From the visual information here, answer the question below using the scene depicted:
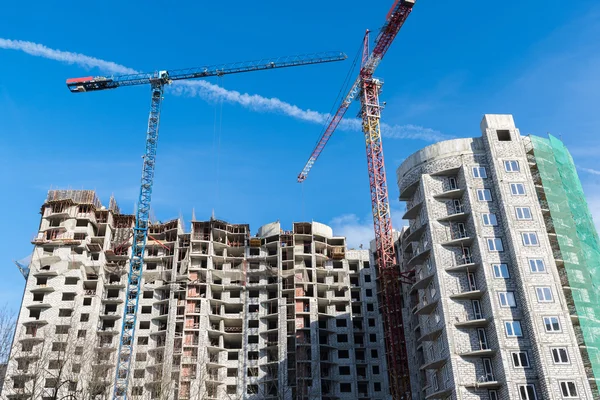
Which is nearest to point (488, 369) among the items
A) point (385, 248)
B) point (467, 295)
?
point (467, 295)

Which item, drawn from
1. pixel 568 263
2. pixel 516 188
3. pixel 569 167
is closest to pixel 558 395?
pixel 568 263

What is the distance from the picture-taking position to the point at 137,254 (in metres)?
94.7

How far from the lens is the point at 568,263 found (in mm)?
59625

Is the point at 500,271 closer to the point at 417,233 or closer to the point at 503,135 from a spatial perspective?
the point at 417,233

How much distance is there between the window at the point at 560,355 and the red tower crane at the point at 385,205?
2879 centimetres

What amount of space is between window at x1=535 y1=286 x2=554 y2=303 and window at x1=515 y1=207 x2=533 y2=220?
7.89m

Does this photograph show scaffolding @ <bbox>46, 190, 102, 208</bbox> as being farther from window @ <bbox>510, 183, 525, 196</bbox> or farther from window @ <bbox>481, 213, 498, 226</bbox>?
window @ <bbox>510, 183, 525, 196</bbox>

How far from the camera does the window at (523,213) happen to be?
6228cm

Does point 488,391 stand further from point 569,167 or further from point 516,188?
point 569,167

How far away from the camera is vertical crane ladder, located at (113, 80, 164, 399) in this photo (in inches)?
3401

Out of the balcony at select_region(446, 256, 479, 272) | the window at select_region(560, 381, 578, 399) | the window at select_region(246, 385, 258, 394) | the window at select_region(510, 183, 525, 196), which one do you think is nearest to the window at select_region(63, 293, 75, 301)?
the window at select_region(246, 385, 258, 394)

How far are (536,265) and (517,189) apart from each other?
29.3ft

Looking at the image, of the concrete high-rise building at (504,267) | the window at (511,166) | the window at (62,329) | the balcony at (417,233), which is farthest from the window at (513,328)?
the window at (62,329)

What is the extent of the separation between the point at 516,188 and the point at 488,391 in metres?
21.7
